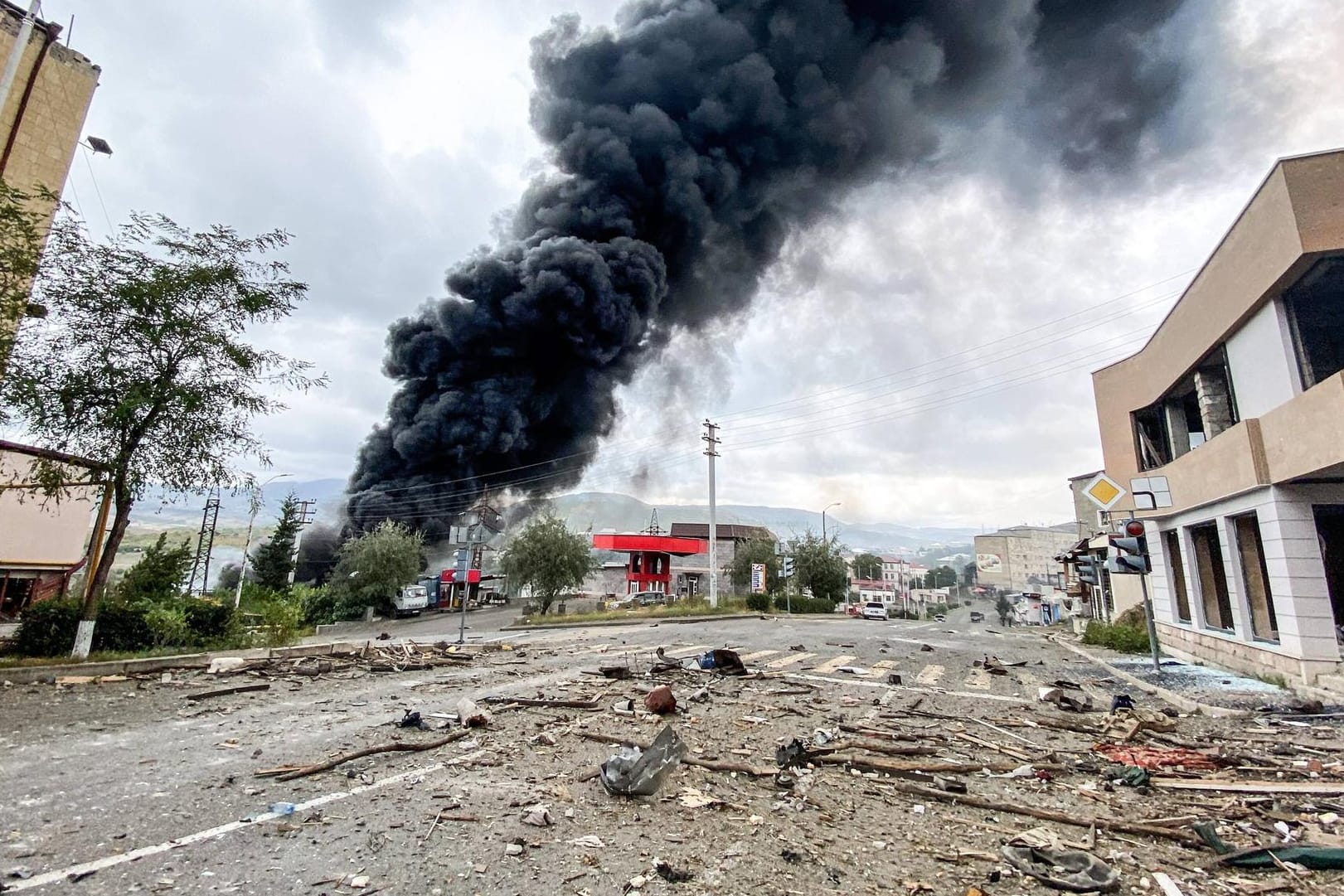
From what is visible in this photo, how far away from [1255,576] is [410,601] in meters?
38.6

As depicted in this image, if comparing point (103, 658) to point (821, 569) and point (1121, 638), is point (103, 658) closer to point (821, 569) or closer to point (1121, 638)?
point (1121, 638)

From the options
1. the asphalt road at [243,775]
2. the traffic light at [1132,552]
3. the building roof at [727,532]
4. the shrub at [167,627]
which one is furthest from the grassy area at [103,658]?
the building roof at [727,532]

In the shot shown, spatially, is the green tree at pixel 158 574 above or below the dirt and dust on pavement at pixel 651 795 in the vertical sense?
above

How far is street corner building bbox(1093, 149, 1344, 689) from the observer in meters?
8.47

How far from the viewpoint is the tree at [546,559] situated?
1225 inches

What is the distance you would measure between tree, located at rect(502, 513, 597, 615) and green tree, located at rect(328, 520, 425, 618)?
8.23 meters

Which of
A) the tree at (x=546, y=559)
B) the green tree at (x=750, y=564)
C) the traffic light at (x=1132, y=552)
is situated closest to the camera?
the traffic light at (x=1132, y=552)

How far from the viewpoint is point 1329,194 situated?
8.34 m

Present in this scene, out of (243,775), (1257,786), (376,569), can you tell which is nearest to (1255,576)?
(1257,786)

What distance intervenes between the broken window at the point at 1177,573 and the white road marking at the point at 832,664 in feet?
30.8

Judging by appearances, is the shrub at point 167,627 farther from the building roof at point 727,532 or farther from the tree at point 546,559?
the building roof at point 727,532

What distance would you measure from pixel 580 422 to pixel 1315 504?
3907 centimetres

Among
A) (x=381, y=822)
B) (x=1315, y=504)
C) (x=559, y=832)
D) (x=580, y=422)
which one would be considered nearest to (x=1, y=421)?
(x=381, y=822)

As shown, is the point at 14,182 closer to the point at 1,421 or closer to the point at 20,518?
the point at 1,421
